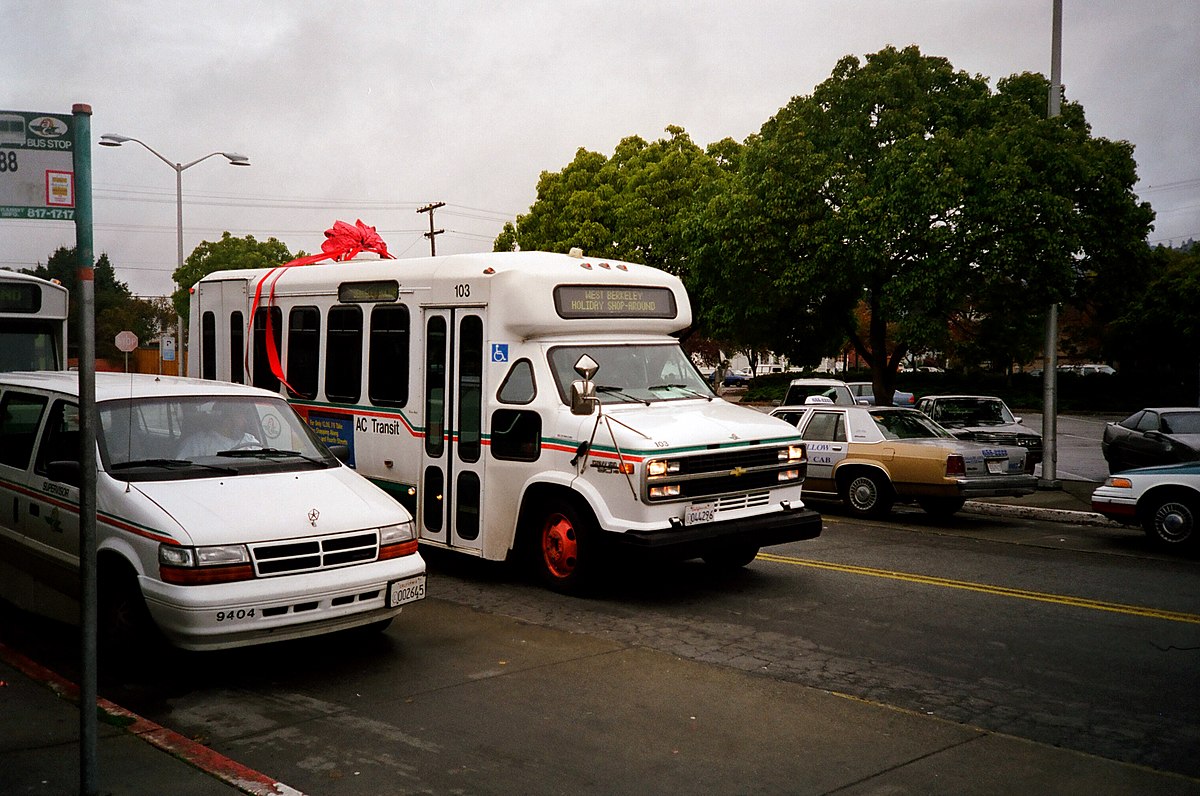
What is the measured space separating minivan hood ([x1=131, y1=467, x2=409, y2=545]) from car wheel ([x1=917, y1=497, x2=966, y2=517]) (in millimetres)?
9063

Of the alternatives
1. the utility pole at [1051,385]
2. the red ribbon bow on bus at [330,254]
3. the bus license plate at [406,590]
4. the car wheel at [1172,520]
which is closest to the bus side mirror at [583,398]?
the bus license plate at [406,590]

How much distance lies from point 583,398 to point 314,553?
2.87 metres

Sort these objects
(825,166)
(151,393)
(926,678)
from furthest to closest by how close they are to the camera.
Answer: (825,166)
(151,393)
(926,678)

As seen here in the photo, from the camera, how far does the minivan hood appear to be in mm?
6391

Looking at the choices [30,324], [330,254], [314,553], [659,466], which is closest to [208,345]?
[330,254]

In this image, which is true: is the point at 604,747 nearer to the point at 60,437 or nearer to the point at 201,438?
the point at 201,438

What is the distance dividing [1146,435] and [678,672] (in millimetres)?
14410

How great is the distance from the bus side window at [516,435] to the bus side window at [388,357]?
1340 mm

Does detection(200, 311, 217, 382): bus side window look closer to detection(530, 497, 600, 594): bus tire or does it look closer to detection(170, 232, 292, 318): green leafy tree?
detection(530, 497, 600, 594): bus tire

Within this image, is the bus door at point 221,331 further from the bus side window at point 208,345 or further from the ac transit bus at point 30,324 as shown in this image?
the ac transit bus at point 30,324

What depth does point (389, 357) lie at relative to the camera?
35.1 feet

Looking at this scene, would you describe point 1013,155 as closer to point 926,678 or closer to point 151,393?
point 926,678

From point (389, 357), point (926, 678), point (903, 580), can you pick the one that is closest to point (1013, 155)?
point (903, 580)

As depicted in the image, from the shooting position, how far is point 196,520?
6.37 meters
